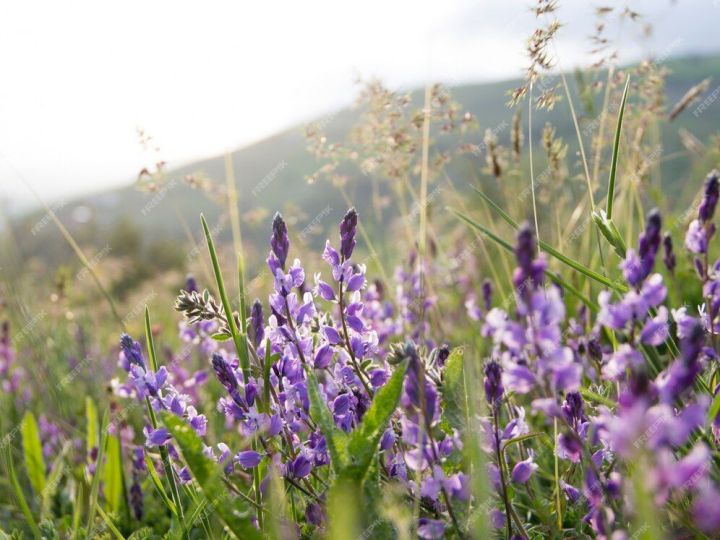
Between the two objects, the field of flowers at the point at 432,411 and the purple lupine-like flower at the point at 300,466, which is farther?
the purple lupine-like flower at the point at 300,466

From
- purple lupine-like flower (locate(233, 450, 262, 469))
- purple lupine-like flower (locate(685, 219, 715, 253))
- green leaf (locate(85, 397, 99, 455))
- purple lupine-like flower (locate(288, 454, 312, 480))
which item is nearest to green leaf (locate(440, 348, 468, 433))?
purple lupine-like flower (locate(288, 454, 312, 480))

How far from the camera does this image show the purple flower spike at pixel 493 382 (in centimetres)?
136

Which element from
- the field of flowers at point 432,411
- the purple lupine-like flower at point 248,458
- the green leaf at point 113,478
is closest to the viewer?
the field of flowers at point 432,411

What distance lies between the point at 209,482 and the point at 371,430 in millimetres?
349

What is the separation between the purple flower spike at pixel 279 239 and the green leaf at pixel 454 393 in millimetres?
493

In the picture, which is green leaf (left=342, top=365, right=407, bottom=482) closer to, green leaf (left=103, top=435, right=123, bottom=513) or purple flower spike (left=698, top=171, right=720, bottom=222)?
purple flower spike (left=698, top=171, right=720, bottom=222)

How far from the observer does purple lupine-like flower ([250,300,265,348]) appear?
5.28ft

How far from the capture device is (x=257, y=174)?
52.9 meters

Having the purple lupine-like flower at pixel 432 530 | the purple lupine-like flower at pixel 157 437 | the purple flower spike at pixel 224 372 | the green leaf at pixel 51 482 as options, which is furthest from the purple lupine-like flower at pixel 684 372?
the green leaf at pixel 51 482

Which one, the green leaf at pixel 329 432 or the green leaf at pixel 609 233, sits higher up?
the green leaf at pixel 609 233

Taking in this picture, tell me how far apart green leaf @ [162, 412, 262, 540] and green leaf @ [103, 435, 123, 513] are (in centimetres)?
128

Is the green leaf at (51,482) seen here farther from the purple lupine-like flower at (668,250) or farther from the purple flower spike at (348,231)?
the purple lupine-like flower at (668,250)

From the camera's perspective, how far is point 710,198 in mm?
1365

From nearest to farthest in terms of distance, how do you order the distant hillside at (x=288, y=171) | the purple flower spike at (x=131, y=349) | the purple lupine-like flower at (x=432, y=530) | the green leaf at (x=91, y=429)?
1. the purple lupine-like flower at (x=432, y=530)
2. the purple flower spike at (x=131, y=349)
3. the green leaf at (x=91, y=429)
4. the distant hillside at (x=288, y=171)
